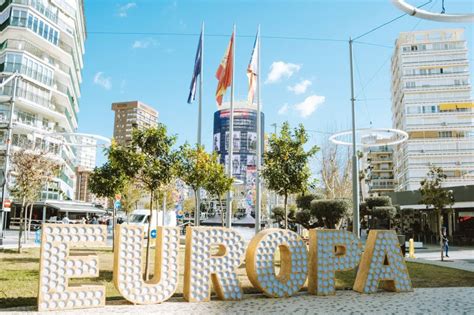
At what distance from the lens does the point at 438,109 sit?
211ft

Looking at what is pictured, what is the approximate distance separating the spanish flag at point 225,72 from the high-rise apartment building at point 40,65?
21.3m

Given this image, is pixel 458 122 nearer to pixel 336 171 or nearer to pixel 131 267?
pixel 336 171

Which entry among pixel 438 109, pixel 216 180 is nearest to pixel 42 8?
pixel 216 180

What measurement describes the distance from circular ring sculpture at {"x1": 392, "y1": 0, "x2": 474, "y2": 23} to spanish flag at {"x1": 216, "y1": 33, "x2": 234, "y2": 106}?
47.6ft

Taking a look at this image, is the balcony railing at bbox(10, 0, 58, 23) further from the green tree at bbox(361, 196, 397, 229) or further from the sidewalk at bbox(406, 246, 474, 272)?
the sidewalk at bbox(406, 246, 474, 272)

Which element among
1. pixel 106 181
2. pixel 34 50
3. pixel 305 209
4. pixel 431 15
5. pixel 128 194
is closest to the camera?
pixel 431 15

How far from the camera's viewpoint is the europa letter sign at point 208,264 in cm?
811

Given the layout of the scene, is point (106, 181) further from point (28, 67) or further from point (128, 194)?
point (28, 67)

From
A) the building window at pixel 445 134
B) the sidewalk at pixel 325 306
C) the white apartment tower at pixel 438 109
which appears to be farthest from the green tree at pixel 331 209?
the building window at pixel 445 134

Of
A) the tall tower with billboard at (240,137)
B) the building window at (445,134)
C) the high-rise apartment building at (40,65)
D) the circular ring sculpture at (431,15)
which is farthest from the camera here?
the tall tower with billboard at (240,137)

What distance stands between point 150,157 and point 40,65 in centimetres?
3835

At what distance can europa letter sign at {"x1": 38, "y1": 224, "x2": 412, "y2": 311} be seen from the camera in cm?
811

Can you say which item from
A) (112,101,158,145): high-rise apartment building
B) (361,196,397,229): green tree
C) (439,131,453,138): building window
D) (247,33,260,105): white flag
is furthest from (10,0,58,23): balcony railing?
(112,101,158,145): high-rise apartment building

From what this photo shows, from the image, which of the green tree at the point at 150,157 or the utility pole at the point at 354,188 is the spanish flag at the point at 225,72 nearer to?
the utility pole at the point at 354,188
